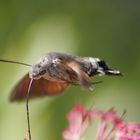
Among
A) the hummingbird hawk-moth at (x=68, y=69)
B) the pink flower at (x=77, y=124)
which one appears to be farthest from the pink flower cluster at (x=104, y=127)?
the hummingbird hawk-moth at (x=68, y=69)

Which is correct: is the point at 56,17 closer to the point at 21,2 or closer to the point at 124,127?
the point at 21,2

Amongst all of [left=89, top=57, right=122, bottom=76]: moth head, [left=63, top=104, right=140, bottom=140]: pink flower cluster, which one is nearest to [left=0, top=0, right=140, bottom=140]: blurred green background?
[left=63, top=104, right=140, bottom=140]: pink flower cluster

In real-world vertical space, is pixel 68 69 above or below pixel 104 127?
above

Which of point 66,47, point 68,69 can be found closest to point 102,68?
point 68,69

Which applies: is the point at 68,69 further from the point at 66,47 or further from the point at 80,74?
the point at 66,47

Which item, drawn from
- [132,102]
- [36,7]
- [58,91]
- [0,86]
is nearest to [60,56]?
[58,91]

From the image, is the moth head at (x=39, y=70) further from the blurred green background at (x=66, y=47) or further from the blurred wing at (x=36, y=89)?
the blurred green background at (x=66, y=47)

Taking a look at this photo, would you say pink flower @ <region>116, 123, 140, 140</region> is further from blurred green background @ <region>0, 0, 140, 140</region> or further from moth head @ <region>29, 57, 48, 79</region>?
blurred green background @ <region>0, 0, 140, 140</region>
